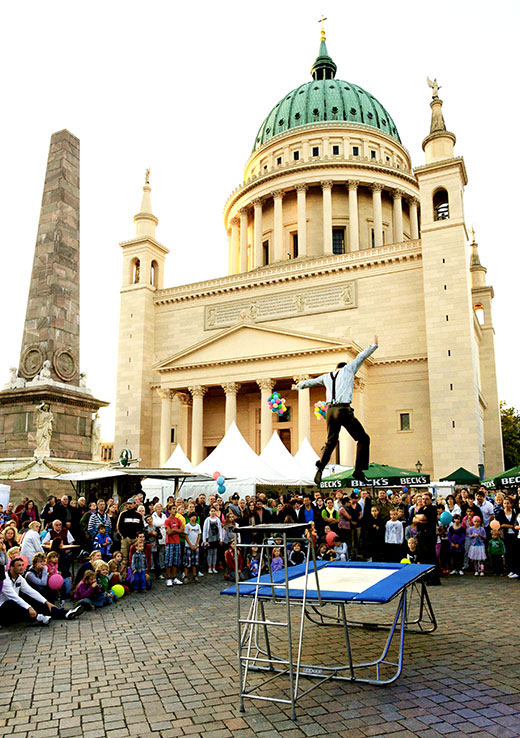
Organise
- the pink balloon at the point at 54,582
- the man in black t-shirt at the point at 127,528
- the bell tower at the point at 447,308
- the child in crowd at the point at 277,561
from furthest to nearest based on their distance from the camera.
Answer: the bell tower at the point at 447,308
the man in black t-shirt at the point at 127,528
the child in crowd at the point at 277,561
the pink balloon at the point at 54,582

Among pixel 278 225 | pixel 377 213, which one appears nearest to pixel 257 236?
pixel 278 225

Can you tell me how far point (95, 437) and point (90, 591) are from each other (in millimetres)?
11053

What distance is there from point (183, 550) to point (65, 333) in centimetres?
977

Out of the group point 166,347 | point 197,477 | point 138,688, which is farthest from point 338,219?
point 138,688

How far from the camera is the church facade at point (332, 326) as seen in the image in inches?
1400

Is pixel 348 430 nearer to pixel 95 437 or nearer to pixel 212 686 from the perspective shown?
pixel 212 686

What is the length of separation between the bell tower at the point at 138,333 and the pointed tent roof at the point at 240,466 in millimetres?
21545

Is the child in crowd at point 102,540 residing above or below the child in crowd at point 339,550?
above

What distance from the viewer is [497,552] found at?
13273mm

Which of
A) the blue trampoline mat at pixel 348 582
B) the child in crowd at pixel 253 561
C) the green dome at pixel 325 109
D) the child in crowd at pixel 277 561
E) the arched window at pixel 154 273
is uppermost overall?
the green dome at pixel 325 109

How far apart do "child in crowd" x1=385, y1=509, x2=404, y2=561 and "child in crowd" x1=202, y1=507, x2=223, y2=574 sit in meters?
4.06

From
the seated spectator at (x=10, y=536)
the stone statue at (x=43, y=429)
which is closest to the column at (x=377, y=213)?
the stone statue at (x=43, y=429)

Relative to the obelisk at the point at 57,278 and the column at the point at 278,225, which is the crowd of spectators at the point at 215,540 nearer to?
the obelisk at the point at 57,278

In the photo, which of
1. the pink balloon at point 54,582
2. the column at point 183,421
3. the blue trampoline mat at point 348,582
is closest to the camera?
the blue trampoline mat at point 348,582
